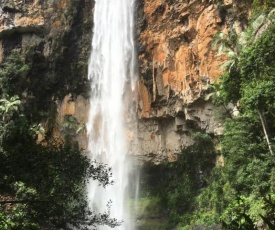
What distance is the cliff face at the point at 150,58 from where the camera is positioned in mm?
22781

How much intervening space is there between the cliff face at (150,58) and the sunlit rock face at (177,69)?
0.22ft

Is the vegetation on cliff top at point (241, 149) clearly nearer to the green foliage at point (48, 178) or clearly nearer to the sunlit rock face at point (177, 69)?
the sunlit rock face at point (177, 69)

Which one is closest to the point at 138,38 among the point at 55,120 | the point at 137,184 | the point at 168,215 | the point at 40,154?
the point at 55,120

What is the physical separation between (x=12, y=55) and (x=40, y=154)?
20548 millimetres

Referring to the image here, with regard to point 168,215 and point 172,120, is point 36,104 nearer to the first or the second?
point 172,120

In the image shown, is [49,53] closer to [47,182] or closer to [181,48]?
[181,48]

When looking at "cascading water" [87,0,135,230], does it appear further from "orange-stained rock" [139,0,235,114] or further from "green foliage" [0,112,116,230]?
"green foliage" [0,112,116,230]

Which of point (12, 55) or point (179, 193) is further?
point (12, 55)

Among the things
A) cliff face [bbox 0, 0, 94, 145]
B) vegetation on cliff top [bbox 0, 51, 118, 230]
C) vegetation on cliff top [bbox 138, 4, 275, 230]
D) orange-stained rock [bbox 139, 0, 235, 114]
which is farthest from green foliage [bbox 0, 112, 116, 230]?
cliff face [bbox 0, 0, 94, 145]

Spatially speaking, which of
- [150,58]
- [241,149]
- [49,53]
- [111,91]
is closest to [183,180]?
[241,149]

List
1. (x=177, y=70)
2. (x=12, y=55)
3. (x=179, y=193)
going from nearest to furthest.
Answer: (x=179, y=193) < (x=177, y=70) < (x=12, y=55)

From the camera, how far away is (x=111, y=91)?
27609mm

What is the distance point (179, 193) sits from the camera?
22641 millimetres

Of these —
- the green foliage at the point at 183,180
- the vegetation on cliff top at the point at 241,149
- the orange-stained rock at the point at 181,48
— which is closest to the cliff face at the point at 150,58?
the orange-stained rock at the point at 181,48
